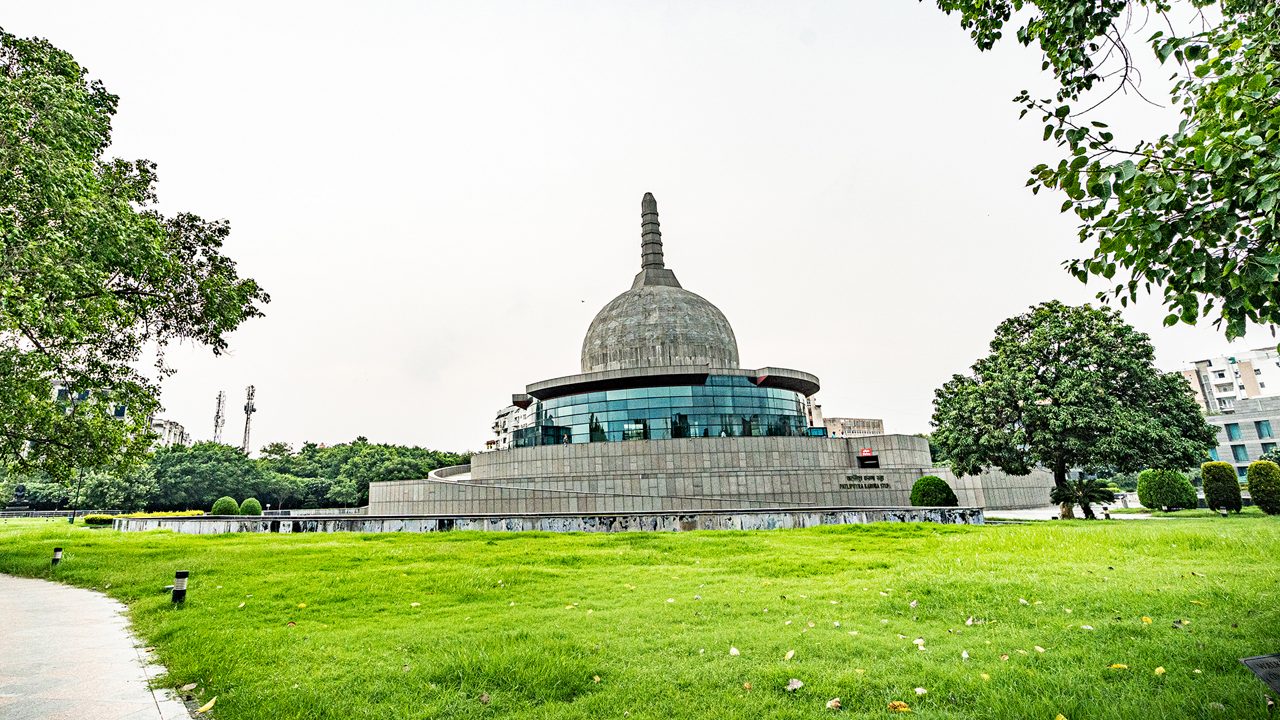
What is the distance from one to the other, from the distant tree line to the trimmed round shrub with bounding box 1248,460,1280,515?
52.9 m

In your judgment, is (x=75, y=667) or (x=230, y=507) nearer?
(x=75, y=667)

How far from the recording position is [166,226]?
19.2 metres

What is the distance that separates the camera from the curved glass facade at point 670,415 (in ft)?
116

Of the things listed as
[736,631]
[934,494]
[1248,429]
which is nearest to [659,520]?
[934,494]

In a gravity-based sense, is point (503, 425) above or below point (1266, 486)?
above

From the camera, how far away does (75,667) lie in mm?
6648

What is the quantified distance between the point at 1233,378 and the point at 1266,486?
73.2 meters

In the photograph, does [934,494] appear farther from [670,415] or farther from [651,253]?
[651,253]

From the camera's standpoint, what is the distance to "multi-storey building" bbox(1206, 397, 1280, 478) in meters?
62.4

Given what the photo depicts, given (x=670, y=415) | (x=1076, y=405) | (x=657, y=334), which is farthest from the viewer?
(x=657, y=334)

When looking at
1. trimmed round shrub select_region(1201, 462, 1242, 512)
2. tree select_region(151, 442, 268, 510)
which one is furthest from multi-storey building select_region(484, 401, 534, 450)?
trimmed round shrub select_region(1201, 462, 1242, 512)

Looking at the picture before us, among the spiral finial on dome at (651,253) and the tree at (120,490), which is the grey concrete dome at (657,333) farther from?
the tree at (120,490)

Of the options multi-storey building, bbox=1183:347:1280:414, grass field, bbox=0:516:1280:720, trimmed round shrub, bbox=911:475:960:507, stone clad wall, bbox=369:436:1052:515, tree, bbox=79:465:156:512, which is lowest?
grass field, bbox=0:516:1280:720

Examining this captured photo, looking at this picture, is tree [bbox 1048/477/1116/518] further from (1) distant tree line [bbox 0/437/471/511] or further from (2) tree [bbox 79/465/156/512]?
(2) tree [bbox 79/465/156/512]
